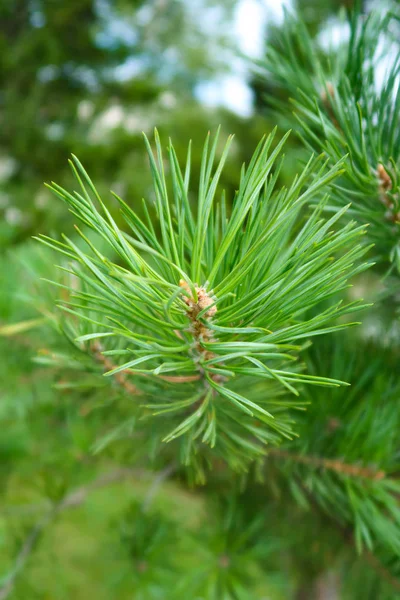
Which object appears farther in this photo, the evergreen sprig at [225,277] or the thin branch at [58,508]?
the thin branch at [58,508]

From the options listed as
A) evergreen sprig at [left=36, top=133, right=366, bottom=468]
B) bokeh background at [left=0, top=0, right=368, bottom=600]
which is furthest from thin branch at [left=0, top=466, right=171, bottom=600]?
evergreen sprig at [left=36, top=133, right=366, bottom=468]

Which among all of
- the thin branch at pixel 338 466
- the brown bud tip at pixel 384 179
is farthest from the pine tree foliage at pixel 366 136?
the thin branch at pixel 338 466

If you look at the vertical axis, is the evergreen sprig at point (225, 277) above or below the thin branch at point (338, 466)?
above

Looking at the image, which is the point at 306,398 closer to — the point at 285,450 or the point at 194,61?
the point at 285,450

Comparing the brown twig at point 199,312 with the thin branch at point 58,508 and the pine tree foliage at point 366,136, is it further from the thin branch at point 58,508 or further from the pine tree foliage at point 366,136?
the thin branch at point 58,508

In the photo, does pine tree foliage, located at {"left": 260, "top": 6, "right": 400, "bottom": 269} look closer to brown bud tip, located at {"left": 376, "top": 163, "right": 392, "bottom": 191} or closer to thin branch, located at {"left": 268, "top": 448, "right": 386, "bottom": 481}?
brown bud tip, located at {"left": 376, "top": 163, "right": 392, "bottom": 191}

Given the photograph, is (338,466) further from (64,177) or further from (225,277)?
(64,177)
